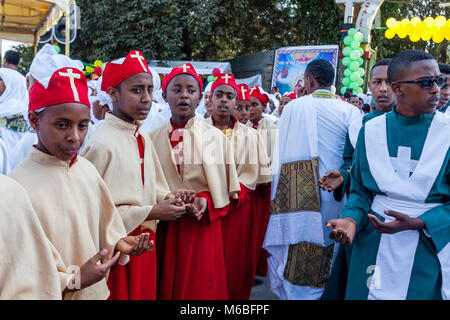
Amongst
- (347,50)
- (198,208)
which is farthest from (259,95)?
(347,50)

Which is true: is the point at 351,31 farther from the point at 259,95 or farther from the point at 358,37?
the point at 259,95

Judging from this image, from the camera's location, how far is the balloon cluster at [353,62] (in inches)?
505

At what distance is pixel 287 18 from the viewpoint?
23.1 metres

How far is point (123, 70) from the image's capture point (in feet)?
10.2

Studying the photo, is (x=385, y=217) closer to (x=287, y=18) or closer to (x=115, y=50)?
(x=115, y=50)

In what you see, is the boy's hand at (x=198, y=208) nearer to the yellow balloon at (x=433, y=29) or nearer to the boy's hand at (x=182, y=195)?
the boy's hand at (x=182, y=195)

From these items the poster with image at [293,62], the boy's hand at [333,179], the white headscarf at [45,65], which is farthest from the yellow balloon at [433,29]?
the white headscarf at [45,65]

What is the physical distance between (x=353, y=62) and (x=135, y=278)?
11.6 meters

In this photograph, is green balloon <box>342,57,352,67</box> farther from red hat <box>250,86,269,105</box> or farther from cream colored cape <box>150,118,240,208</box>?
cream colored cape <box>150,118,240,208</box>

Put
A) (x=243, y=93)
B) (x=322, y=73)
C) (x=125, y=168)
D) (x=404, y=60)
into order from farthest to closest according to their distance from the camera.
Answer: (x=243, y=93), (x=322, y=73), (x=125, y=168), (x=404, y=60)

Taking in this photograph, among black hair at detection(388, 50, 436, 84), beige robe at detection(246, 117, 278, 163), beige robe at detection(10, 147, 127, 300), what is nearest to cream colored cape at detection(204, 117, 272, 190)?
beige robe at detection(246, 117, 278, 163)

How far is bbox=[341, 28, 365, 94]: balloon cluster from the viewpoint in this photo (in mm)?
12820

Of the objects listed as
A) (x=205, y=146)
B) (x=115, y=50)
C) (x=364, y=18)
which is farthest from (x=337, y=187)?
(x=115, y=50)

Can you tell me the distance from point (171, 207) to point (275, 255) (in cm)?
194
